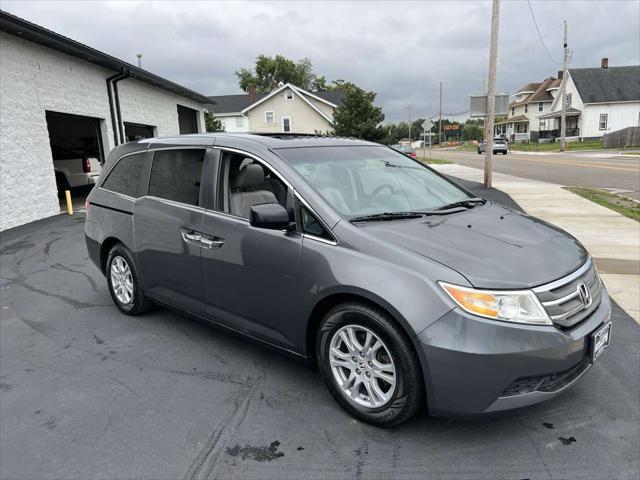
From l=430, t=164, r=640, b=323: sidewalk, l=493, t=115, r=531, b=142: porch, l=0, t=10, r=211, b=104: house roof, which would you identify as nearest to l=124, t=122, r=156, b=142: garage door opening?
l=0, t=10, r=211, b=104: house roof

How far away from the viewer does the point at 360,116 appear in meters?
37.8

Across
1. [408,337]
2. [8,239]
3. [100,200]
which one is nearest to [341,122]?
[8,239]

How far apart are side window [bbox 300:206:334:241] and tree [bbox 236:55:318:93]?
72.8m

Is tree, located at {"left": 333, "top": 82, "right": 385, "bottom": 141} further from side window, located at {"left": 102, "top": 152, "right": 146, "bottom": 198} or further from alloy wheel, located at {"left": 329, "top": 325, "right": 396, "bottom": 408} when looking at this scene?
alloy wheel, located at {"left": 329, "top": 325, "right": 396, "bottom": 408}

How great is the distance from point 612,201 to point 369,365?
1189cm

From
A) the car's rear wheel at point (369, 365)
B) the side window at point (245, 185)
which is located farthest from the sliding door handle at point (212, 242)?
the car's rear wheel at point (369, 365)

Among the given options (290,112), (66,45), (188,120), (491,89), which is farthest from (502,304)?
(290,112)

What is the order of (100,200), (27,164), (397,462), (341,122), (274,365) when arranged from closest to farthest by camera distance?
(397,462)
(274,365)
(100,200)
(27,164)
(341,122)

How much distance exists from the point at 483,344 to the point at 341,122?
3734 centimetres

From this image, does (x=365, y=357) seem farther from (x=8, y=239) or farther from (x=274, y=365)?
(x=8, y=239)

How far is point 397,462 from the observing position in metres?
2.58

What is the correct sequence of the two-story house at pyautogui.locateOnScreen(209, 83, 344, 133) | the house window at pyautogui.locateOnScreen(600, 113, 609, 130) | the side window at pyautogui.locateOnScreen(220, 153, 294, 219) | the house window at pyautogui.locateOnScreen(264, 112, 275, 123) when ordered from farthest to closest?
the house window at pyautogui.locateOnScreen(600, 113, 609, 130)
the house window at pyautogui.locateOnScreen(264, 112, 275, 123)
the two-story house at pyautogui.locateOnScreen(209, 83, 344, 133)
the side window at pyautogui.locateOnScreen(220, 153, 294, 219)

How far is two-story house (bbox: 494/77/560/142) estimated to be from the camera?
228ft

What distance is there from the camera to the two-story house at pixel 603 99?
5406 centimetres
